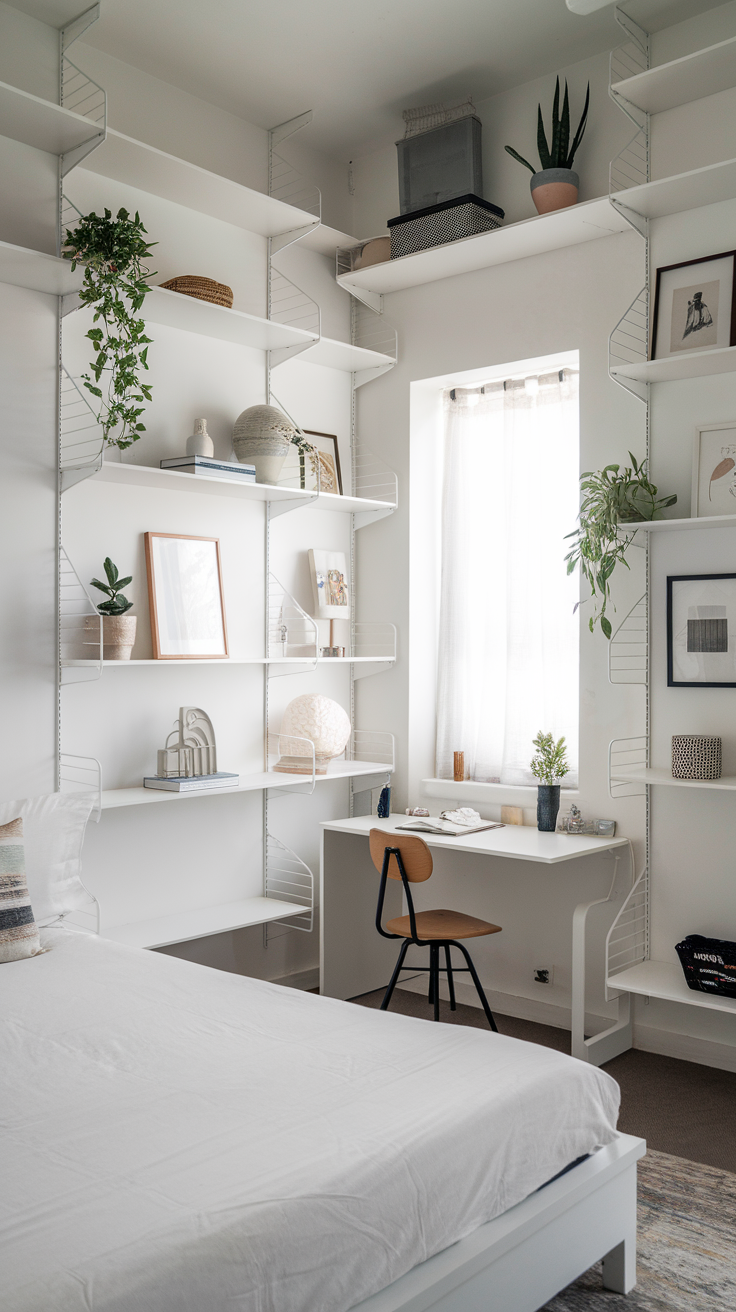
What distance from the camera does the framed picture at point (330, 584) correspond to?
4.09 m

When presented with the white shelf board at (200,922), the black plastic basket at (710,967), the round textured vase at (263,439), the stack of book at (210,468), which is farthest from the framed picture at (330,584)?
the black plastic basket at (710,967)

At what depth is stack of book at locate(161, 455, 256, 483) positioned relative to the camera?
130 inches

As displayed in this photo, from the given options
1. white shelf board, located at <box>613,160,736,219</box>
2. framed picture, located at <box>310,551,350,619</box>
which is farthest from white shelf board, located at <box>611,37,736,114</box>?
framed picture, located at <box>310,551,350,619</box>

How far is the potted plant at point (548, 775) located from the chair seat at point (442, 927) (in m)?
0.45

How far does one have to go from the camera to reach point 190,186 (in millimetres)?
3377

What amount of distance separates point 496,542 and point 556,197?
132cm

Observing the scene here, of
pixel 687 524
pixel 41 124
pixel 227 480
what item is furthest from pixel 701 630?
pixel 41 124

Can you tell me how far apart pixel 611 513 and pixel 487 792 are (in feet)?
4.02

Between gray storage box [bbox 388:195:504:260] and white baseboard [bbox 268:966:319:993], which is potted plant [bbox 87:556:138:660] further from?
gray storage box [bbox 388:195:504:260]

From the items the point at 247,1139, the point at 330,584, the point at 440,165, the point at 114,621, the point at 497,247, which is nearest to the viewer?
the point at 247,1139

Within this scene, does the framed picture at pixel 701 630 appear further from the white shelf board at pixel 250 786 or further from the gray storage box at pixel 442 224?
the gray storage box at pixel 442 224

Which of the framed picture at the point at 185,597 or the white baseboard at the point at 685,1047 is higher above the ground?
the framed picture at the point at 185,597

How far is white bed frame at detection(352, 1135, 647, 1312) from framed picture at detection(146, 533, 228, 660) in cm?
211

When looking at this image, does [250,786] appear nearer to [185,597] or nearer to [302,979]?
[185,597]
